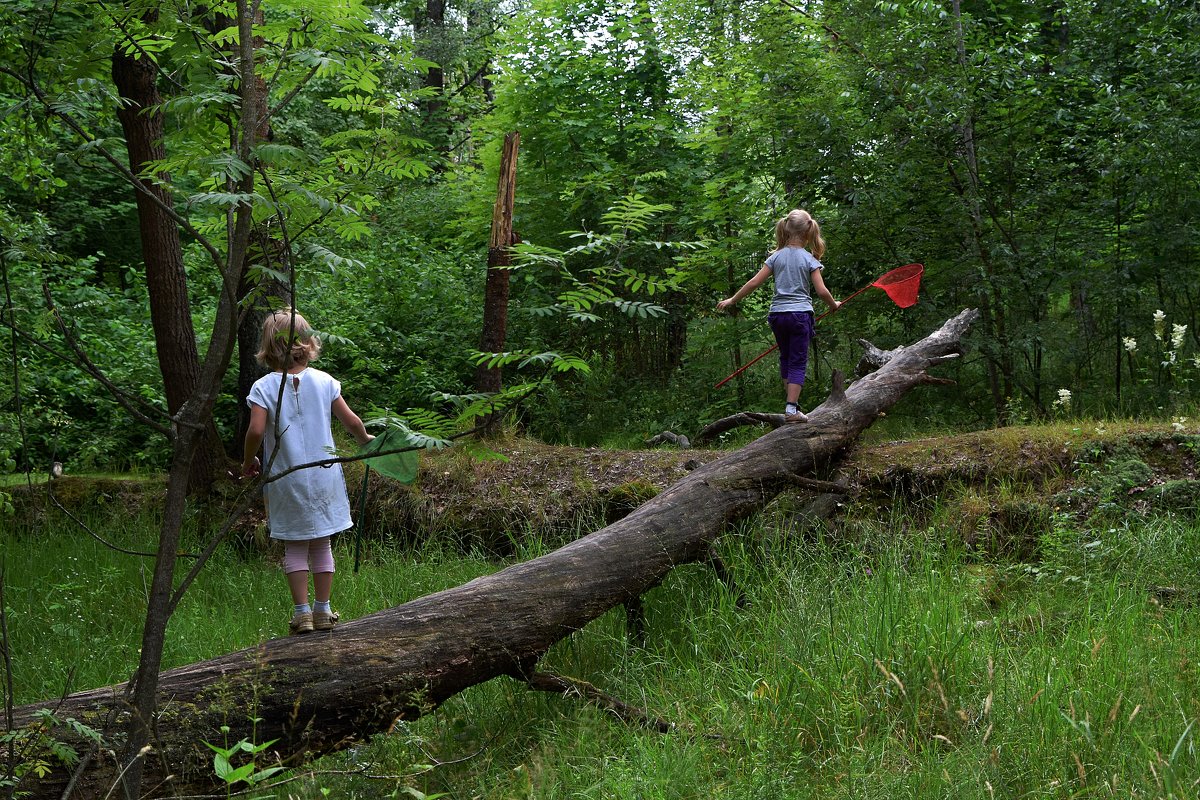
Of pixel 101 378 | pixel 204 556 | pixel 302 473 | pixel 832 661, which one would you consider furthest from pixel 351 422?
pixel 832 661

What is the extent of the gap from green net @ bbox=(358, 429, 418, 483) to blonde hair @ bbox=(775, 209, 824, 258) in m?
5.13

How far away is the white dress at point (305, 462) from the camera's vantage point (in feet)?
13.9

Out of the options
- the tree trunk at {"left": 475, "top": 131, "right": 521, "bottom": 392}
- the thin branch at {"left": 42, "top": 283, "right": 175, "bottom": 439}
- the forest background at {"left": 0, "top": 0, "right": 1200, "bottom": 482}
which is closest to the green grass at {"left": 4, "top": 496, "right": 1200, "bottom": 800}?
the thin branch at {"left": 42, "top": 283, "right": 175, "bottom": 439}

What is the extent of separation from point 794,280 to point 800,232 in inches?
16.9

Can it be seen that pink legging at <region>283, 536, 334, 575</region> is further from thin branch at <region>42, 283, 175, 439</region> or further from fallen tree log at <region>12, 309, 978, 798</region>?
thin branch at <region>42, 283, 175, 439</region>

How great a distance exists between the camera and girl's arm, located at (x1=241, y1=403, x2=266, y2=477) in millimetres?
3889

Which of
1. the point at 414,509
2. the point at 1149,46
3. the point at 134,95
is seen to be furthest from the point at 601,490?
the point at 1149,46

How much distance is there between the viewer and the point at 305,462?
427cm

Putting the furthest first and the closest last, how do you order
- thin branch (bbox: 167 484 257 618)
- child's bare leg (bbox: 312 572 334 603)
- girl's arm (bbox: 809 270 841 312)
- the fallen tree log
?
girl's arm (bbox: 809 270 841 312) → child's bare leg (bbox: 312 572 334 603) → the fallen tree log → thin branch (bbox: 167 484 257 618)

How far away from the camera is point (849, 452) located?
6.60 meters

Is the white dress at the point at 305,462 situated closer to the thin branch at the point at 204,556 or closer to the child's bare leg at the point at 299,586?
the child's bare leg at the point at 299,586

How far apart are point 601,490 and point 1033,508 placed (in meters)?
2.85

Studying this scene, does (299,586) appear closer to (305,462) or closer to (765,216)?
(305,462)

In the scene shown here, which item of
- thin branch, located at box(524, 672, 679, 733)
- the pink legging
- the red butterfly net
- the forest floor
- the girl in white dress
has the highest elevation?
the red butterfly net
